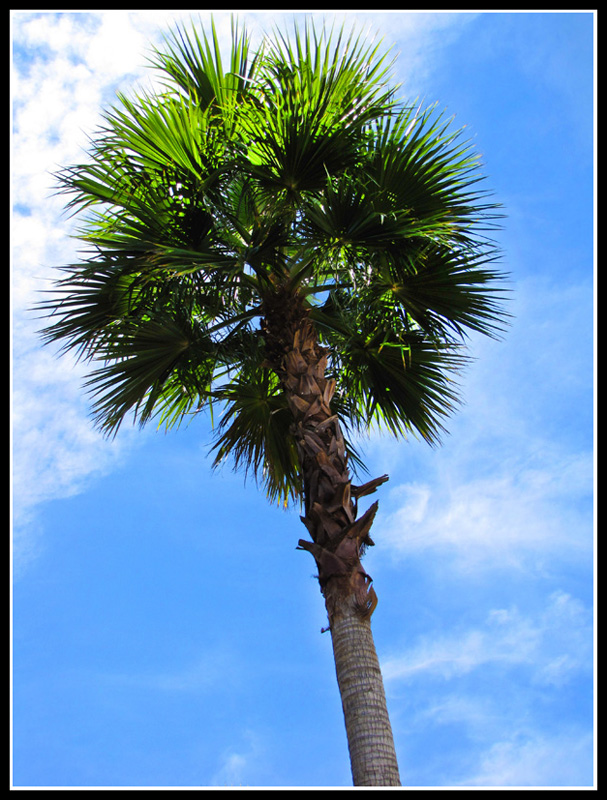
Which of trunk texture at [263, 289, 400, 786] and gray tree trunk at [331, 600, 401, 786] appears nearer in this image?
gray tree trunk at [331, 600, 401, 786]

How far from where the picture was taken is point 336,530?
5.58m

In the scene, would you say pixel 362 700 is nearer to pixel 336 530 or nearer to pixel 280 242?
pixel 336 530

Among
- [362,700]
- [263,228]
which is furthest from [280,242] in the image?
[362,700]

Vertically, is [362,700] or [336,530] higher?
[336,530]

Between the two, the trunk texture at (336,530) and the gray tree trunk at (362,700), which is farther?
the trunk texture at (336,530)

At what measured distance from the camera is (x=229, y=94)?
725cm

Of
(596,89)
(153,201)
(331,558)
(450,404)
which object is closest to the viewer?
(331,558)

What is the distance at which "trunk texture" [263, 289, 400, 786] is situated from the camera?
4.82 metres

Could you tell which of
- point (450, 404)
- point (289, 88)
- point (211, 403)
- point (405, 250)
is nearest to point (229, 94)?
point (289, 88)

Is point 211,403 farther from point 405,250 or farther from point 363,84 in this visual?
point 363,84

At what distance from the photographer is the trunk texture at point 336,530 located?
15.8 feet

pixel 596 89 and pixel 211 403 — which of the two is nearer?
pixel 596 89

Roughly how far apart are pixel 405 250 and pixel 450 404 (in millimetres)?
1925

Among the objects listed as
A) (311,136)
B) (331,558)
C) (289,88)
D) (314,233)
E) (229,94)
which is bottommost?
(331,558)
